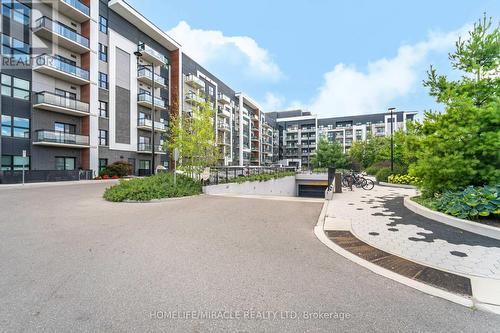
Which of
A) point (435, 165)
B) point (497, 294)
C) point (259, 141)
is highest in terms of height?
point (259, 141)

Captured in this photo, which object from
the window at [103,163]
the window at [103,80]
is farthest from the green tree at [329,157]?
the window at [103,80]

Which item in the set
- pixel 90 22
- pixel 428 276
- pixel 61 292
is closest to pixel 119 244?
pixel 61 292

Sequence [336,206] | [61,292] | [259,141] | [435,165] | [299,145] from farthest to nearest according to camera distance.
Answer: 1. [299,145]
2. [259,141]
3. [336,206]
4. [435,165]
5. [61,292]

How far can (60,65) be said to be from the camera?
2119 cm

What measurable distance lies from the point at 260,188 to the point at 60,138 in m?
19.6

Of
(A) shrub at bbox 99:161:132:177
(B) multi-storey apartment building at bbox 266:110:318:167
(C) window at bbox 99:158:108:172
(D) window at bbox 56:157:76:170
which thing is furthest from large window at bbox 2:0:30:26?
(B) multi-storey apartment building at bbox 266:110:318:167

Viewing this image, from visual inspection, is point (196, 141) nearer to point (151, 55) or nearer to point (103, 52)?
point (103, 52)

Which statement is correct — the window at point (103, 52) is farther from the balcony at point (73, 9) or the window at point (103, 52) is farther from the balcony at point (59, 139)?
the balcony at point (59, 139)

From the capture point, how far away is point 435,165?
755 centimetres

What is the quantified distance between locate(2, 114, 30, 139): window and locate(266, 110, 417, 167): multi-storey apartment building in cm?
6184

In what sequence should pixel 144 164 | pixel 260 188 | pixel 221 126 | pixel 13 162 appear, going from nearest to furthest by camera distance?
pixel 260 188 < pixel 13 162 < pixel 144 164 < pixel 221 126

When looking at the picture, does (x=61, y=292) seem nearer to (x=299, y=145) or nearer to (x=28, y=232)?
(x=28, y=232)

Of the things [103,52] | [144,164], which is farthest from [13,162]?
[103,52]

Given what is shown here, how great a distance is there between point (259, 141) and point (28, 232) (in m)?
60.3
